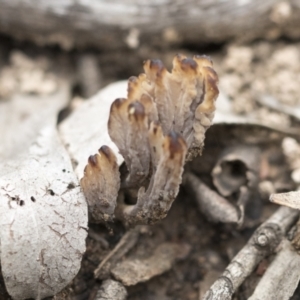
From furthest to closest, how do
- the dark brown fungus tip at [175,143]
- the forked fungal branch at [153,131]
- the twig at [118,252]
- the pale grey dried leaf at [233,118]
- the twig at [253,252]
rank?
the pale grey dried leaf at [233,118] < the twig at [118,252] < the twig at [253,252] < the forked fungal branch at [153,131] < the dark brown fungus tip at [175,143]

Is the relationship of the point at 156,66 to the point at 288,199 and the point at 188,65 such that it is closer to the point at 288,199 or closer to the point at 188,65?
the point at 188,65

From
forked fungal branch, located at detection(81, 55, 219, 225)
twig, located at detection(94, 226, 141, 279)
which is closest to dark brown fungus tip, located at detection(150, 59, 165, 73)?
forked fungal branch, located at detection(81, 55, 219, 225)

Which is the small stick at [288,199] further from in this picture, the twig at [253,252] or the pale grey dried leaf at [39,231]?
the pale grey dried leaf at [39,231]

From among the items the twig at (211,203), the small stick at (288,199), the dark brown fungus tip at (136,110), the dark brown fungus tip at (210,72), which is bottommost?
the twig at (211,203)

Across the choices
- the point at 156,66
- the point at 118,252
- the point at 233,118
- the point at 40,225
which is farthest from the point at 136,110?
the point at 233,118

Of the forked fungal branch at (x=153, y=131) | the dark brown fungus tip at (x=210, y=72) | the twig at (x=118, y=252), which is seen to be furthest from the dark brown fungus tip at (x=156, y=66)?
the twig at (x=118, y=252)

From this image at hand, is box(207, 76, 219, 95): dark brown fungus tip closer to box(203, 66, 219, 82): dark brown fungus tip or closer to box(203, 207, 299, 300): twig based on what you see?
box(203, 66, 219, 82): dark brown fungus tip
